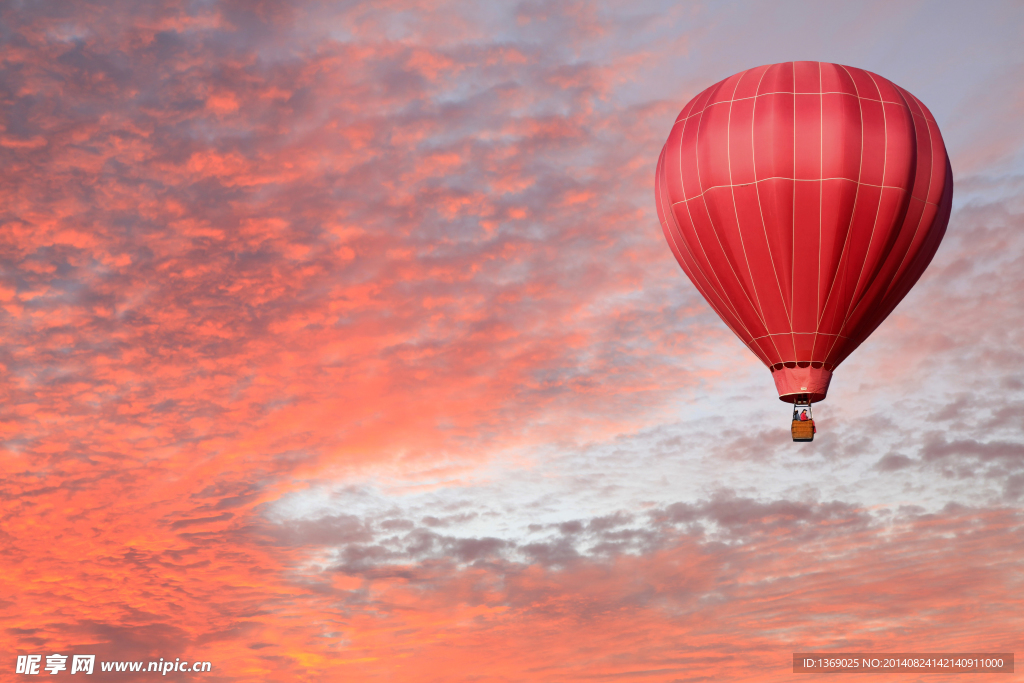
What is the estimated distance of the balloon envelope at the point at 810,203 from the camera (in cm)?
3177

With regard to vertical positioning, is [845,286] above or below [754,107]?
below

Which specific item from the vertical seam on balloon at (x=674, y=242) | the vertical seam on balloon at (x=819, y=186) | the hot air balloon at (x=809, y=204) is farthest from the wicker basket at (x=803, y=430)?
the vertical seam on balloon at (x=674, y=242)

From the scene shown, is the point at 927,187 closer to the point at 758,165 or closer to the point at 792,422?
the point at 758,165

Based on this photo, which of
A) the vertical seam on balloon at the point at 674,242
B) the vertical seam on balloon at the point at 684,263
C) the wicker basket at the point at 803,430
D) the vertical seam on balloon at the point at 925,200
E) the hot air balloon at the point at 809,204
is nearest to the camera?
the hot air balloon at the point at 809,204

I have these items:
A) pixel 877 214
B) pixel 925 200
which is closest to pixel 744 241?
pixel 877 214

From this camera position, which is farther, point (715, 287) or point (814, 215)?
point (715, 287)

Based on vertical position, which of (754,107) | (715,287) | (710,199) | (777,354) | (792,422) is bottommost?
(792,422)

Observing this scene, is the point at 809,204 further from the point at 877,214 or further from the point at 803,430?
the point at 803,430

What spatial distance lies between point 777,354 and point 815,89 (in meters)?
8.34

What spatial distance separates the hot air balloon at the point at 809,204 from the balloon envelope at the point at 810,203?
0.03 m

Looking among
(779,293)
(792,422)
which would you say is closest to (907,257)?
(779,293)

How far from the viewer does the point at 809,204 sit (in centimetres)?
3175

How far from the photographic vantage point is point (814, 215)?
104 feet

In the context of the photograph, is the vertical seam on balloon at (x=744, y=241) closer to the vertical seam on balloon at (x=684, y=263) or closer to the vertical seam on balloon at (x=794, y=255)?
the vertical seam on balloon at (x=794, y=255)
